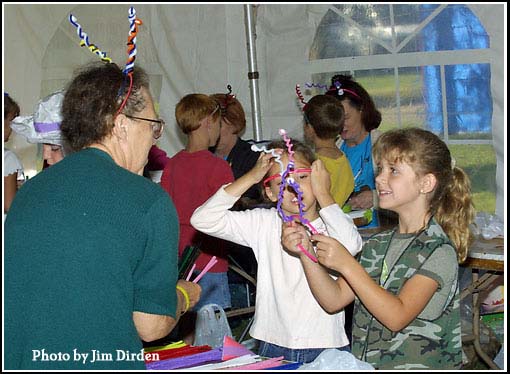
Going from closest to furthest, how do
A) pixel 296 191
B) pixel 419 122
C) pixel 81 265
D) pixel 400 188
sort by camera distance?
pixel 81 265, pixel 400 188, pixel 296 191, pixel 419 122

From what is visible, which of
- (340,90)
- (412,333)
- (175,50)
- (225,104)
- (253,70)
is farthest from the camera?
(175,50)

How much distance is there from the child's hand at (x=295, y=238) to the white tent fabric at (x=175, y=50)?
3.56 metres

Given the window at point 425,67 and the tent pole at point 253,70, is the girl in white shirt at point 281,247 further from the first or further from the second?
the tent pole at point 253,70

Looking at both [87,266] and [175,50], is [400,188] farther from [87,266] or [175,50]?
[175,50]

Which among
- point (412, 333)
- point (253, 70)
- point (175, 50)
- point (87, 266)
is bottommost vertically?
point (412, 333)

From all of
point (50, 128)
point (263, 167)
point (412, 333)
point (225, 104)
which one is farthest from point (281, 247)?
point (225, 104)

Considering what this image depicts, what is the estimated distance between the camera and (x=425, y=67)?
18.2ft

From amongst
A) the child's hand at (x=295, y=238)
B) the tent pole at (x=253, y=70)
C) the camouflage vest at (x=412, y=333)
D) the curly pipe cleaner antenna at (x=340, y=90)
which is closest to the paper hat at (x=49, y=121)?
the child's hand at (x=295, y=238)

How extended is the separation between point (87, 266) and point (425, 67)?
4.09m

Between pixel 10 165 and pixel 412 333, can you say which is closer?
pixel 412 333

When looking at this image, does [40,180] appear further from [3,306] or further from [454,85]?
[454,85]

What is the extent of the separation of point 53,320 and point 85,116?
560 millimetres

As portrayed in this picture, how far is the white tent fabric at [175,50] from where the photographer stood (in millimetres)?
6250

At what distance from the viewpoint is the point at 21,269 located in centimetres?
198
